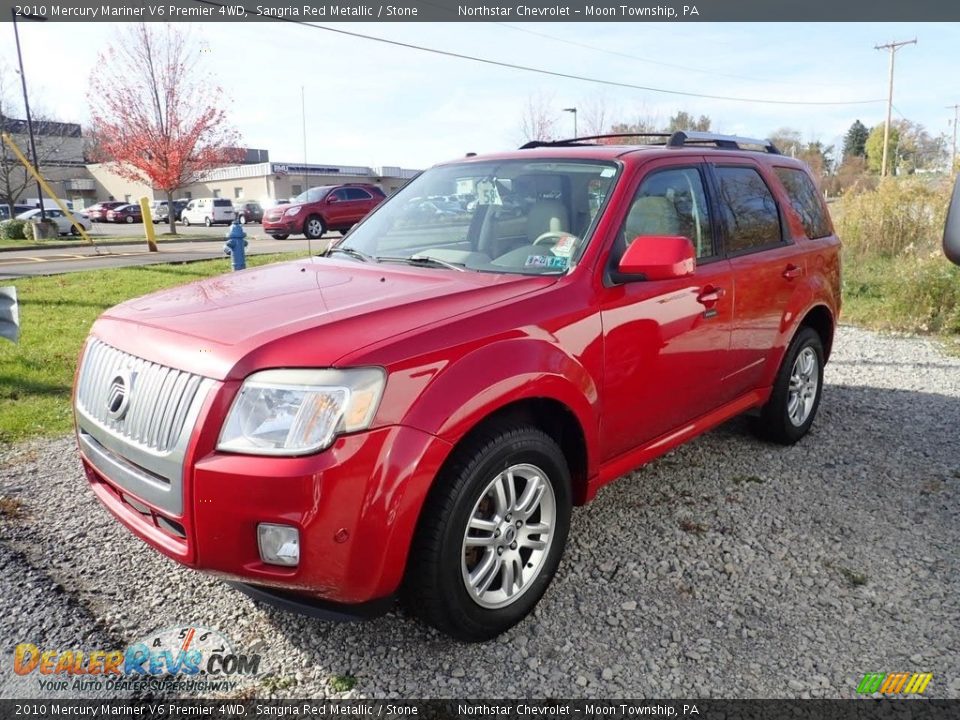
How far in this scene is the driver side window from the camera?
329 cm

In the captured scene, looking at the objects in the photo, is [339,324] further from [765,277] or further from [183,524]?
[765,277]

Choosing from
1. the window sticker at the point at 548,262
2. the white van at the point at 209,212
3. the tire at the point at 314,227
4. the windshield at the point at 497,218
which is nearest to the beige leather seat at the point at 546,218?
the windshield at the point at 497,218

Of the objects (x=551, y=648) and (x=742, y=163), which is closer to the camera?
(x=551, y=648)

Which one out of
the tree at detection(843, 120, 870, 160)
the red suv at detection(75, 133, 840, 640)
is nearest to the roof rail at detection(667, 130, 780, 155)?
the red suv at detection(75, 133, 840, 640)

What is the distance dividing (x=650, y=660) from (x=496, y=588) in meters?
0.63

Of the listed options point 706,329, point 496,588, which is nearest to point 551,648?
point 496,588

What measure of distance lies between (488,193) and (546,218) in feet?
1.45

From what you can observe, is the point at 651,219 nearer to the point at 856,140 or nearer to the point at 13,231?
the point at 13,231

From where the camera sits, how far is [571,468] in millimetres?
3088

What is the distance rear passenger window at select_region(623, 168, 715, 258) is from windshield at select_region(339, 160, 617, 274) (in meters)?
0.18

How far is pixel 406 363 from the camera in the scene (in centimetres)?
228

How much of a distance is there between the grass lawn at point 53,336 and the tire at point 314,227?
9.89 metres

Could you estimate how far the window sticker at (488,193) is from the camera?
141 inches

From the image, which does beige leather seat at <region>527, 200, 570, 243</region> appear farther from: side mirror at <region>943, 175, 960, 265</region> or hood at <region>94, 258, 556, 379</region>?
side mirror at <region>943, 175, 960, 265</region>
